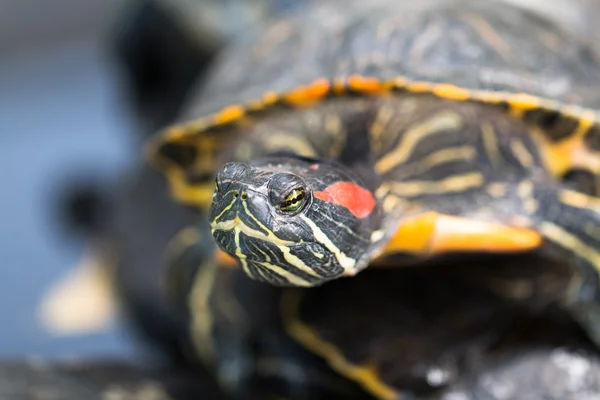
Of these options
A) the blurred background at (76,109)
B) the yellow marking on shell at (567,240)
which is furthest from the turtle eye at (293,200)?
the blurred background at (76,109)

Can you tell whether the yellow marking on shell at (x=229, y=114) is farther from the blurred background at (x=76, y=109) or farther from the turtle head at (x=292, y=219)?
the blurred background at (x=76, y=109)

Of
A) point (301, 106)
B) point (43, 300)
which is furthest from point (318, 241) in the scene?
point (43, 300)

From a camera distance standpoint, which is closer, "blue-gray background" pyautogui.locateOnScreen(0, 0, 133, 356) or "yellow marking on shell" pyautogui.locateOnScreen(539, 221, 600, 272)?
"yellow marking on shell" pyautogui.locateOnScreen(539, 221, 600, 272)

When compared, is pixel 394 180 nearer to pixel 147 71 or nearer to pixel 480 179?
pixel 480 179

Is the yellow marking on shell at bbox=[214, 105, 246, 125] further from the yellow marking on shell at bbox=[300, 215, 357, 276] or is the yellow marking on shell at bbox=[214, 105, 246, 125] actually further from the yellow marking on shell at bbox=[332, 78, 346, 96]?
the yellow marking on shell at bbox=[300, 215, 357, 276]

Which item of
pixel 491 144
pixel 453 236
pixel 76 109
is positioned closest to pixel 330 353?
pixel 453 236

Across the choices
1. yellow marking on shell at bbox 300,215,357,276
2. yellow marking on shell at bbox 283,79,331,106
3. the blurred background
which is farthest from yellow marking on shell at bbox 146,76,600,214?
the blurred background

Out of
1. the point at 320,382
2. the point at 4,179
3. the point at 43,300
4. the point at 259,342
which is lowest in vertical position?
the point at 320,382
